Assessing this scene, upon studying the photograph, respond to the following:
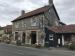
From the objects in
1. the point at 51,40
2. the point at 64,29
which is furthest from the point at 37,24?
the point at 64,29

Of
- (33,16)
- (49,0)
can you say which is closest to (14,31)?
(33,16)

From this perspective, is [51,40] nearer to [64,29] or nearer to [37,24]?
[64,29]

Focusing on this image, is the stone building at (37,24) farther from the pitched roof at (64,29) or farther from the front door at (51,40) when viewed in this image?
the pitched roof at (64,29)

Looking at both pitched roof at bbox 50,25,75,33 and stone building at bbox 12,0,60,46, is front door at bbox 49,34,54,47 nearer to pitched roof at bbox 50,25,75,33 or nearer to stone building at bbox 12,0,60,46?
stone building at bbox 12,0,60,46

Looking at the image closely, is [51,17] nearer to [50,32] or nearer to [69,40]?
[50,32]

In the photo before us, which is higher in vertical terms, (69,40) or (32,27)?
(32,27)

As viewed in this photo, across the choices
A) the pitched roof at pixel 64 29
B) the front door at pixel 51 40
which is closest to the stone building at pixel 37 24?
the front door at pixel 51 40

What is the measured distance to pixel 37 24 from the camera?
46.8 meters

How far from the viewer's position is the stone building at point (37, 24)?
4522 centimetres

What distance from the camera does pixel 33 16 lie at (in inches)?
1911

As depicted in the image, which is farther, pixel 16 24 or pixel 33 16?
pixel 16 24

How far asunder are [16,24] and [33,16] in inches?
435

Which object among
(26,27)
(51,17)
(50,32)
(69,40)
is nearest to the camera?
(69,40)

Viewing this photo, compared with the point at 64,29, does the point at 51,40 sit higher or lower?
lower
